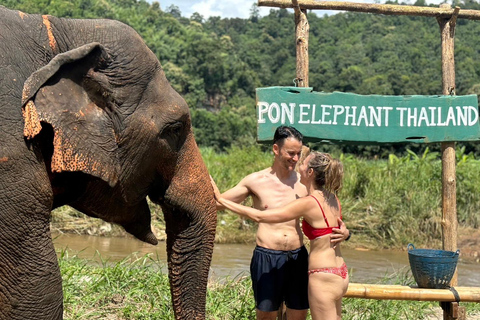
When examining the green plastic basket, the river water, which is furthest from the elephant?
the river water

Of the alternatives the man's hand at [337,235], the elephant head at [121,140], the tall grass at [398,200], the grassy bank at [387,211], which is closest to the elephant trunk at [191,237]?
the elephant head at [121,140]

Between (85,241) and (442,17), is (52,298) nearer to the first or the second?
(442,17)

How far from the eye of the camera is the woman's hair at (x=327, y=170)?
3818 millimetres

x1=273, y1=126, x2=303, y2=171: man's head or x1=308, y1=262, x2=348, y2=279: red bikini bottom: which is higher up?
x1=273, y1=126, x2=303, y2=171: man's head

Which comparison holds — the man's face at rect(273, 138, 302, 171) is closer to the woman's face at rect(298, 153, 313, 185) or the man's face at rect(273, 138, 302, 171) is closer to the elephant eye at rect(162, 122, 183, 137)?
the woman's face at rect(298, 153, 313, 185)

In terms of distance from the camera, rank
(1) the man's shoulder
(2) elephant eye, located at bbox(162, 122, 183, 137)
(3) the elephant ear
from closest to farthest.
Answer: (3) the elephant ear
(2) elephant eye, located at bbox(162, 122, 183, 137)
(1) the man's shoulder

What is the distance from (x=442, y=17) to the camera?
18.8 feet

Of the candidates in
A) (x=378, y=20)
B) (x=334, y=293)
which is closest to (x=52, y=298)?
(x=334, y=293)

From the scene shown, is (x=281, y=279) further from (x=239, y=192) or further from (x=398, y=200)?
(x=398, y=200)

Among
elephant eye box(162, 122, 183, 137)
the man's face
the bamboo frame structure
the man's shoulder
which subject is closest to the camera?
elephant eye box(162, 122, 183, 137)

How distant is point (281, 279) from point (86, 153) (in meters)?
1.78

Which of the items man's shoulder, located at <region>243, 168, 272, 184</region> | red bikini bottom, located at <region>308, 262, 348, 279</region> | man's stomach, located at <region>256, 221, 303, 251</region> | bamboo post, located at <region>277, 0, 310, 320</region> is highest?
bamboo post, located at <region>277, 0, 310, 320</region>

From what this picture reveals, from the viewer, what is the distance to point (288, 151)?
420cm

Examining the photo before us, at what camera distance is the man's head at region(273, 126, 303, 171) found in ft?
13.8
